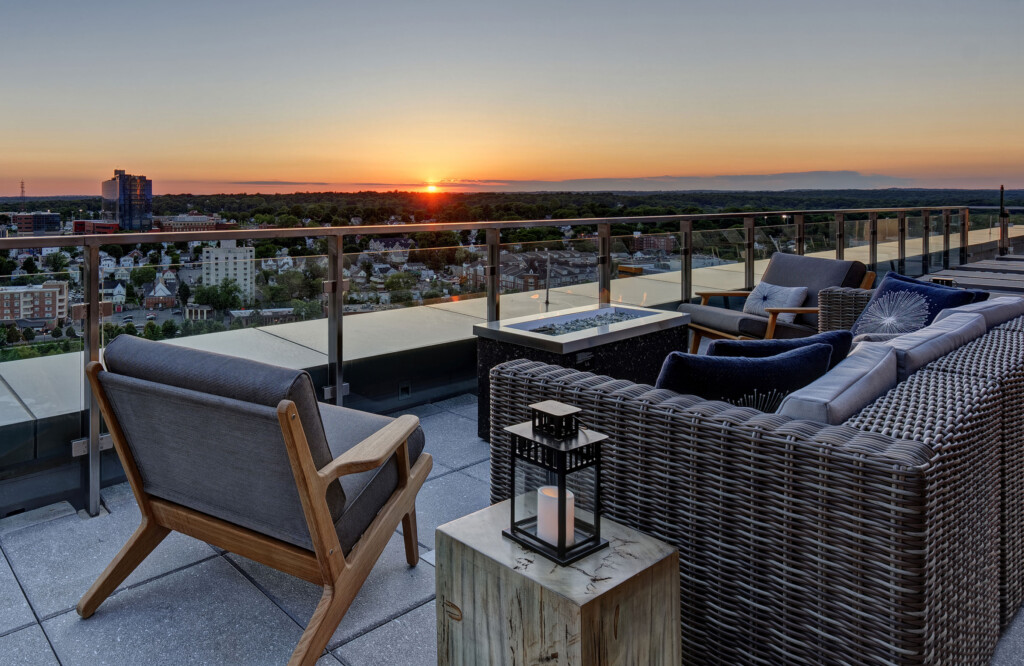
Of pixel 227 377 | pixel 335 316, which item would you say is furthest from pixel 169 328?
pixel 227 377

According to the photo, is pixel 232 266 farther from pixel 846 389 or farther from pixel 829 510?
pixel 829 510

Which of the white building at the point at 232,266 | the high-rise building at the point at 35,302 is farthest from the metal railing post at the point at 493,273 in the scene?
the high-rise building at the point at 35,302

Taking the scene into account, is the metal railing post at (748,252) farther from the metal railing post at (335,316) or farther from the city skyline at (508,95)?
the city skyline at (508,95)

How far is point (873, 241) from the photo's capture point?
8023mm

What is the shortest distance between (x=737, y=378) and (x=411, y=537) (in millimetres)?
1282

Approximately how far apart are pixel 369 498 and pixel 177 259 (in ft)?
6.25

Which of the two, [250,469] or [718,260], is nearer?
[250,469]

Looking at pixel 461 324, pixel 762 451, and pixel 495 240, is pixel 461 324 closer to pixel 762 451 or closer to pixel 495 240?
pixel 495 240

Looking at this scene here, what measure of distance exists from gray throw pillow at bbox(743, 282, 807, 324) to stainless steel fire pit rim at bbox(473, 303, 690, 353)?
124 centimetres

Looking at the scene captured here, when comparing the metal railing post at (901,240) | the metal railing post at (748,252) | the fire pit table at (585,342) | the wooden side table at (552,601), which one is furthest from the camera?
the metal railing post at (901,240)

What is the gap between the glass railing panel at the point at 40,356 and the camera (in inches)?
109

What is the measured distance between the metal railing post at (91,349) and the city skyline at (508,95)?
25.6ft

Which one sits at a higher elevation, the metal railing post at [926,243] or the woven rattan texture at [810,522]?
the metal railing post at [926,243]

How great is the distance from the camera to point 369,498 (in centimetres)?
205
